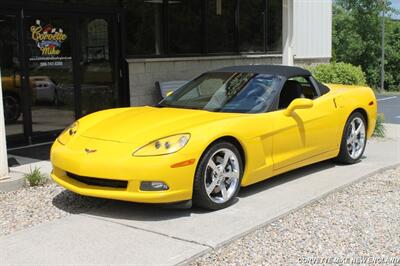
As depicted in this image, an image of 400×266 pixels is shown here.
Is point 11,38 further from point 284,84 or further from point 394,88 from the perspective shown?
point 394,88

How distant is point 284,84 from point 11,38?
455cm

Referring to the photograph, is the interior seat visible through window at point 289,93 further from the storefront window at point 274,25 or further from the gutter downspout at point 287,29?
the storefront window at point 274,25

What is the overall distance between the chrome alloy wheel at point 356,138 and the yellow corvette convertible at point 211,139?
0.03m

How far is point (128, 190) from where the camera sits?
4.84 metres

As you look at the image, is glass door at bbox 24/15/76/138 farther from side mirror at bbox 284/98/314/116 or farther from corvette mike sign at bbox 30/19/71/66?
side mirror at bbox 284/98/314/116

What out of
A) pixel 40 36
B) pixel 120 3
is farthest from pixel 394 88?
pixel 40 36

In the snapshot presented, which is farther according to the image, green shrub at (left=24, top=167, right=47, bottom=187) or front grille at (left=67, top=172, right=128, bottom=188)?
green shrub at (left=24, top=167, right=47, bottom=187)

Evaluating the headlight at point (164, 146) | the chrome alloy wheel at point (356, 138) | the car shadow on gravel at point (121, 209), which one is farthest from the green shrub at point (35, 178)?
the chrome alloy wheel at point (356, 138)

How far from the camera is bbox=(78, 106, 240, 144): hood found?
16.7 feet

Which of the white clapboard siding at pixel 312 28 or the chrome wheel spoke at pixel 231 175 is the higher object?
the white clapboard siding at pixel 312 28

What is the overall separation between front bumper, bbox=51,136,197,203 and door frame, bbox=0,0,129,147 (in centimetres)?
409

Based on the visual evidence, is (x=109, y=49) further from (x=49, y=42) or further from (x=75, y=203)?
(x=75, y=203)

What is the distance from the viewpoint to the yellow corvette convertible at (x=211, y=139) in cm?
483

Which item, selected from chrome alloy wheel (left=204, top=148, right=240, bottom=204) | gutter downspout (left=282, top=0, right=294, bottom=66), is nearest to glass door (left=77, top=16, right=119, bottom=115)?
gutter downspout (left=282, top=0, right=294, bottom=66)
